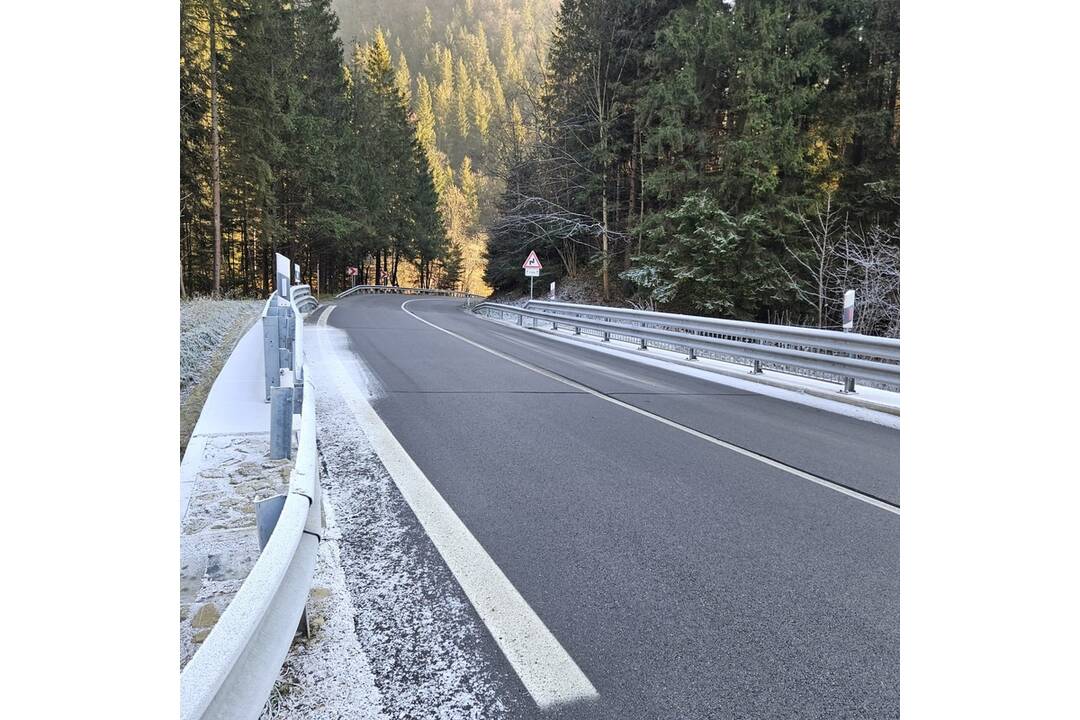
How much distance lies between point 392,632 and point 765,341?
977 cm

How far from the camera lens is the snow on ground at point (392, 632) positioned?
2014 mm

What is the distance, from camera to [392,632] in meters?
2.41

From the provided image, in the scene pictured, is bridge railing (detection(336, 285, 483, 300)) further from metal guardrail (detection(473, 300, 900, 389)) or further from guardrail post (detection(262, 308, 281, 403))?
guardrail post (detection(262, 308, 281, 403))

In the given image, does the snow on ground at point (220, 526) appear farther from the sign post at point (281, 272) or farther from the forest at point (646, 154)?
the forest at point (646, 154)

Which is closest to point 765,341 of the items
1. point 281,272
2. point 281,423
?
point 281,272

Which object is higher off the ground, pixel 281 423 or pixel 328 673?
pixel 281 423

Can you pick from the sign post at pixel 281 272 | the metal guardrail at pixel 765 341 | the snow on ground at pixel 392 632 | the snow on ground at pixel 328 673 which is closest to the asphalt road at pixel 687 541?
the snow on ground at pixel 392 632

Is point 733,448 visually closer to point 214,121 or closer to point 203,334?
point 203,334

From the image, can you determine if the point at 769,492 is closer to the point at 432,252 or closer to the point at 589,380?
the point at 589,380

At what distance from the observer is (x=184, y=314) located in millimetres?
13312

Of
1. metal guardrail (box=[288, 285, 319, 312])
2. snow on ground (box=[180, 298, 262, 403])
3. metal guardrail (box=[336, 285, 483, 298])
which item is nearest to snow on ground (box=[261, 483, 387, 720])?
snow on ground (box=[180, 298, 262, 403])

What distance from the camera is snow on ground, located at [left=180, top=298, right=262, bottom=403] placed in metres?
8.57
